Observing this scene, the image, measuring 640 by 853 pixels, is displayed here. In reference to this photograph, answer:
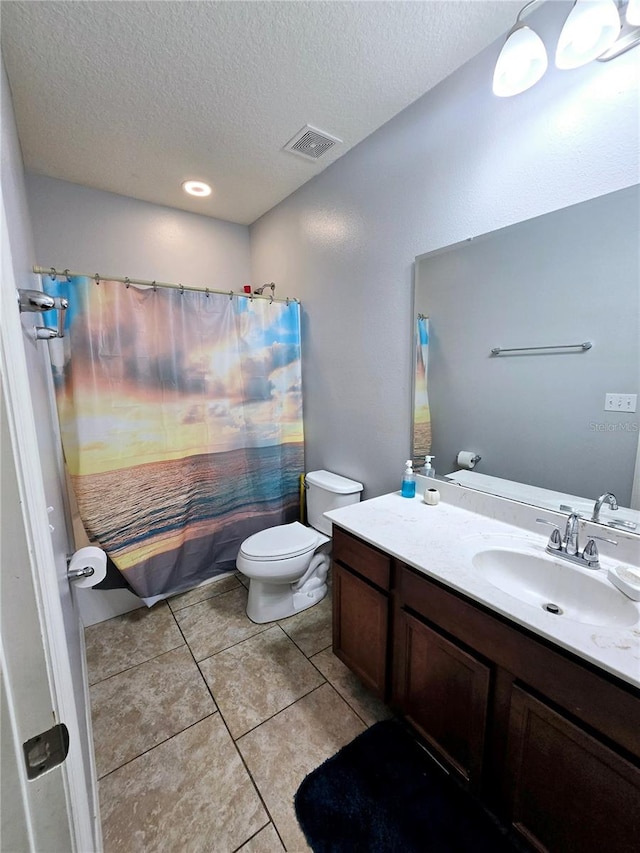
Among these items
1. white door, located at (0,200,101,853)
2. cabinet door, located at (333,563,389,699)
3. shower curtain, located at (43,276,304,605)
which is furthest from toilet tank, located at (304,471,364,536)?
white door, located at (0,200,101,853)

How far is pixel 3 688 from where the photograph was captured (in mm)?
408

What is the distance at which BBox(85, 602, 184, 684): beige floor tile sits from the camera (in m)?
1.73

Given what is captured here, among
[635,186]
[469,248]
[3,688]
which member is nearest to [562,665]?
[3,688]

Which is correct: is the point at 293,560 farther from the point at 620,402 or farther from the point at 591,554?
the point at 620,402

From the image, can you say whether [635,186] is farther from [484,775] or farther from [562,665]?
[484,775]

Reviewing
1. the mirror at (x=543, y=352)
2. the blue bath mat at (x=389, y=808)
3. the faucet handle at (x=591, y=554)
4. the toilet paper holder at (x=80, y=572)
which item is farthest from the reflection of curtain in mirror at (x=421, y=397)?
the toilet paper holder at (x=80, y=572)

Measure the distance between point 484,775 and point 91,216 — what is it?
325 cm

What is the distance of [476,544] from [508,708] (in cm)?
46

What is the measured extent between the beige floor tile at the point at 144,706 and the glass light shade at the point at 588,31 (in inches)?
102

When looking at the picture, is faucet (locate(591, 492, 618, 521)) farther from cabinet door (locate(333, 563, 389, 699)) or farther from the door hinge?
the door hinge

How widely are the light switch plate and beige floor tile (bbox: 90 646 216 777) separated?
6.21 feet

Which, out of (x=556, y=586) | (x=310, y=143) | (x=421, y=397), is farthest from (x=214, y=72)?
(x=556, y=586)

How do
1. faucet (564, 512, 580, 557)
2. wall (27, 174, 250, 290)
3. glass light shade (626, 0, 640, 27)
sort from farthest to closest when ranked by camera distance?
wall (27, 174, 250, 290)
faucet (564, 512, 580, 557)
glass light shade (626, 0, 640, 27)

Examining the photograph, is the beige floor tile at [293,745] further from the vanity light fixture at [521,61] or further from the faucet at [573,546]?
the vanity light fixture at [521,61]
